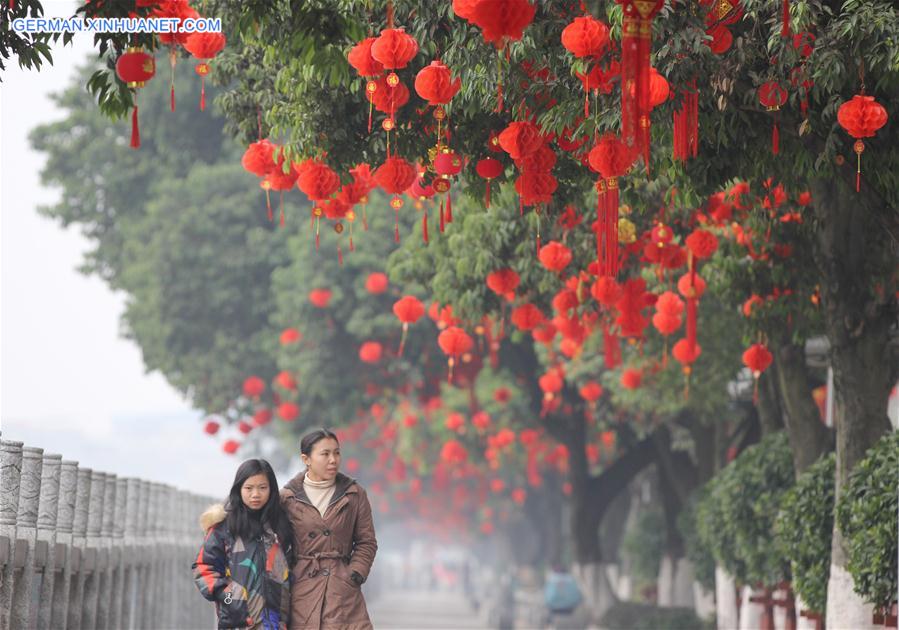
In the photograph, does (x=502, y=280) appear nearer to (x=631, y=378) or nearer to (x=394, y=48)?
(x=631, y=378)

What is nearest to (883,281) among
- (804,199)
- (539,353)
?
(804,199)

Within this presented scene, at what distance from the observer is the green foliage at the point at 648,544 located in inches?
1302

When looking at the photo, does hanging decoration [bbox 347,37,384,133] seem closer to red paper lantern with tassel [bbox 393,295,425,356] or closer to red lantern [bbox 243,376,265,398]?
red paper lantern with tassel [bbox 393,295,425,356]

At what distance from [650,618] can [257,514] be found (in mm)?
18821

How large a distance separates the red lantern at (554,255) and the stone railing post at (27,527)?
6454mm

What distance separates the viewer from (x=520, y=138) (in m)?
11.5

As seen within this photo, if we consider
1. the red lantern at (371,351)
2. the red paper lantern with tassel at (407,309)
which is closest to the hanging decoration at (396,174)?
the red paper lantern with tassel at (407,309)

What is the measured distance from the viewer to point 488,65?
1132 centimetres

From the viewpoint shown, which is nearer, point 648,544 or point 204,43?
point 204,43

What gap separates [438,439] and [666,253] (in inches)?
1056

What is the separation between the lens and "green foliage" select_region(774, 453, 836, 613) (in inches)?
597

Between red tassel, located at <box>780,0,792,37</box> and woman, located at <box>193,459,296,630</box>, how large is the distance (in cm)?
396

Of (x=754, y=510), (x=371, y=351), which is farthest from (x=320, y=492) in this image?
(x=371, y=351)

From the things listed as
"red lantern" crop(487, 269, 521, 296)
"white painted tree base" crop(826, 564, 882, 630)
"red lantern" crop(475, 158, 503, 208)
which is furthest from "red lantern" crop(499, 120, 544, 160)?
"red lantern" crop(487, 269, 521, 296)
